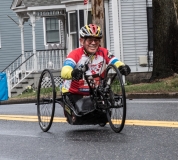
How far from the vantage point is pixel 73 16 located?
32156 millimetres

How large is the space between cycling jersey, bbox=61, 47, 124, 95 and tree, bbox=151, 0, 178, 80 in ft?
50.1

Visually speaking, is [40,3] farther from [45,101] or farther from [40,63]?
[45,101]

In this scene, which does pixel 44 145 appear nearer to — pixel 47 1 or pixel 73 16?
pixel 73 16

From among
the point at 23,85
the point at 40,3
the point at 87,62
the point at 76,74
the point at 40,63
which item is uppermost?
the point at 40,3

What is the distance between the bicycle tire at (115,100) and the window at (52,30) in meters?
32.8

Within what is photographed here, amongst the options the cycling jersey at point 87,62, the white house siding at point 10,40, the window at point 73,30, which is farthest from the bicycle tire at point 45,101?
the white house siding at point 10,40

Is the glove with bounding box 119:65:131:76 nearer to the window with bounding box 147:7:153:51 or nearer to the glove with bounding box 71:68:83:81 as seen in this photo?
the glove with bounding box 71:68:83:81

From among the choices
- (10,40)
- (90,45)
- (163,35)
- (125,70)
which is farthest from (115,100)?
(10,40)

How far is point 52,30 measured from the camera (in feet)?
137

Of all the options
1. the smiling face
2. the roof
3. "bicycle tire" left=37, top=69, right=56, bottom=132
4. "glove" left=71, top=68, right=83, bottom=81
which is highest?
the roof

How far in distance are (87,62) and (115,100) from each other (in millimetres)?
757

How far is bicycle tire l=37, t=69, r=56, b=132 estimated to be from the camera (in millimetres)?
9304

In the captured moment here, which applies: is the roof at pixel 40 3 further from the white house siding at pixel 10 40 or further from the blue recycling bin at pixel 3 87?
the white house siding at pixel 10 40

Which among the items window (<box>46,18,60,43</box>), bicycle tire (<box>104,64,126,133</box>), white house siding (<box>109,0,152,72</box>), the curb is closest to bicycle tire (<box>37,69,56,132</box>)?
bicycle tire (<box>104,64,126,133</box>)
